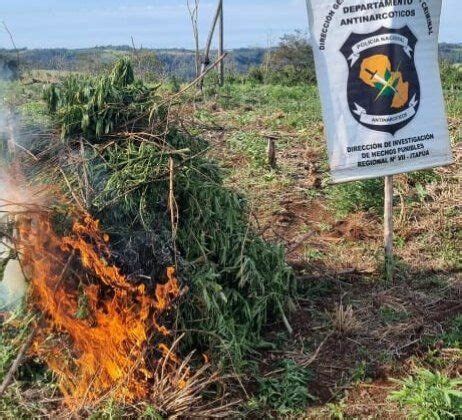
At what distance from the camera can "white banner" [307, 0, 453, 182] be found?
14.9 ft

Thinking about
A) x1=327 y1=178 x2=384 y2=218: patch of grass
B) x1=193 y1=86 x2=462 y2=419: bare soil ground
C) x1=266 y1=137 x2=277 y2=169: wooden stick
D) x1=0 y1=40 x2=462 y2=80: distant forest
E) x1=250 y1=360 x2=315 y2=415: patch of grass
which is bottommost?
x1=250 y1=360 x2=315 y2=415: patch of grass

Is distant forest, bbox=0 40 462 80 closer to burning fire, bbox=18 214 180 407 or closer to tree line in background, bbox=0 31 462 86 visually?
tree line in background, bbox=0 31 462 86

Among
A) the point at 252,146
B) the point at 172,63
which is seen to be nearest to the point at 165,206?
the point at 252,146

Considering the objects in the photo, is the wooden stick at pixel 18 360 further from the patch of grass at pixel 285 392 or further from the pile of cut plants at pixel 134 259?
the patch of grass at pixel 285 392

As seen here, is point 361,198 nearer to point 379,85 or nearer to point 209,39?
point 379,85

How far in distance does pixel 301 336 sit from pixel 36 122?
2.34m

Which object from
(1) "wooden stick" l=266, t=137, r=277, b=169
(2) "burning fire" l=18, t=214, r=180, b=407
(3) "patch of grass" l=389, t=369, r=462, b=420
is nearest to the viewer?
(3) "patch of grass" l=389, t=369, r=462, b=420

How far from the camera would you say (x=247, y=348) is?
3.94m

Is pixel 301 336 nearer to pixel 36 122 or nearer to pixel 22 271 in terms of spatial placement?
pixel 22 271

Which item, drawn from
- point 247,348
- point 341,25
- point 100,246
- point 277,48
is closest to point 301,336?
point 247,348

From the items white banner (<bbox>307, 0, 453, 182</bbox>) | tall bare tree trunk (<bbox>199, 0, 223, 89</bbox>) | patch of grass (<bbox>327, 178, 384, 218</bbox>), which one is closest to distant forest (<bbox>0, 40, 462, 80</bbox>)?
tall bare tree trunk (<bbox>199, 0, 223, 89</bbox>)

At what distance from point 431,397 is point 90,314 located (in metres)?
1.93

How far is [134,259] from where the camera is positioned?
3.73 metres

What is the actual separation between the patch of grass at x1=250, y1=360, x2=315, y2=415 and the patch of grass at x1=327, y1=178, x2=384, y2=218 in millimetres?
2915
